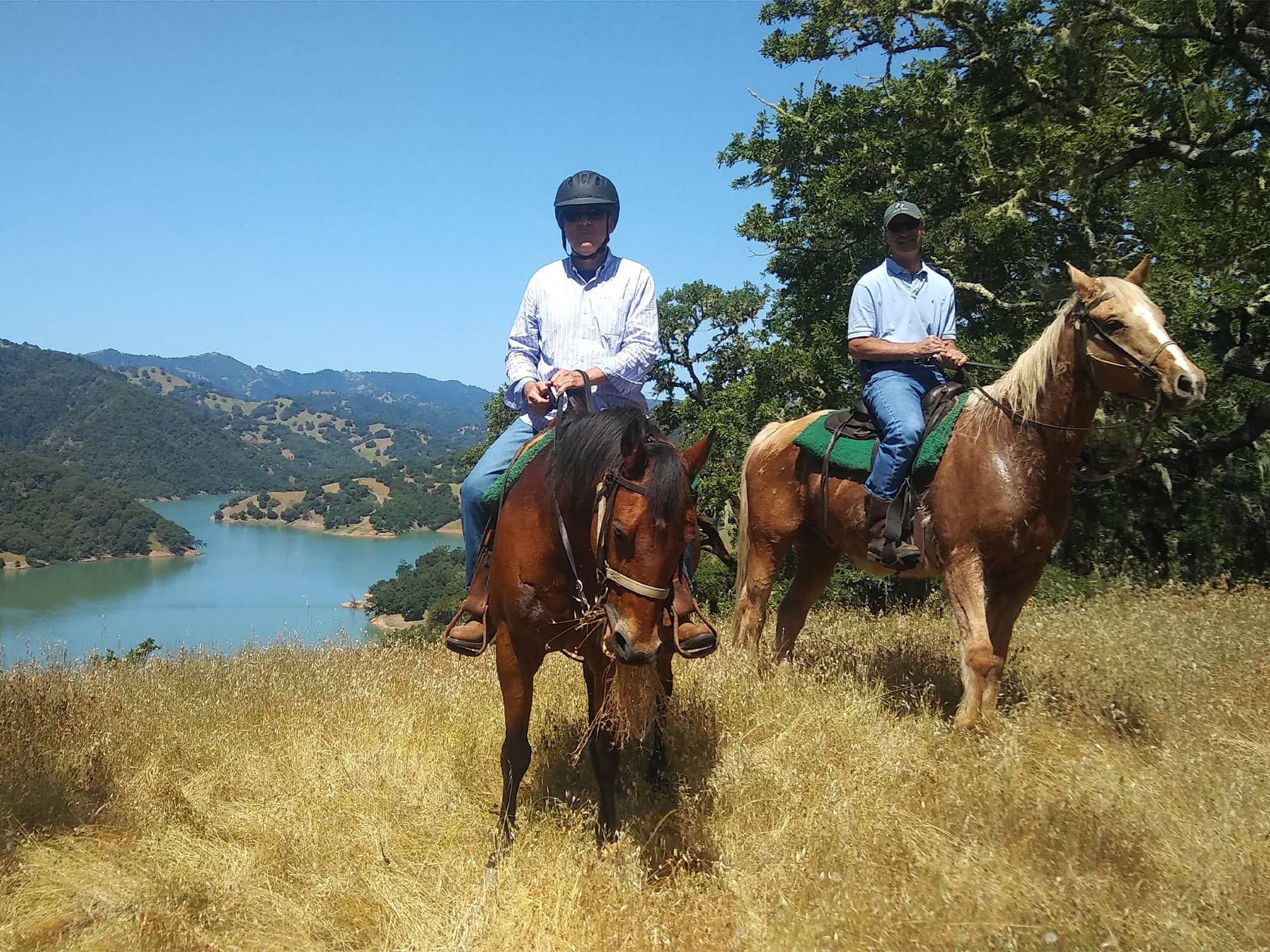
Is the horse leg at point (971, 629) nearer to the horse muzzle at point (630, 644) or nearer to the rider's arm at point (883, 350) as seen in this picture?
the rider's arm at point (883, 350)

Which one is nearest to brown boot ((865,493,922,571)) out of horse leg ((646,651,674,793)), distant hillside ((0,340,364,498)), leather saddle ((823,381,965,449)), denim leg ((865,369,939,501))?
denim leg ((865,369,939,501))

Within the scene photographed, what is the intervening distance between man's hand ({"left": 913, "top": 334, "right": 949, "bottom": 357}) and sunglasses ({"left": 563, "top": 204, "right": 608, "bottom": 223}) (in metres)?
2.21

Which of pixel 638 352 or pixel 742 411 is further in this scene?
pixel 742 411

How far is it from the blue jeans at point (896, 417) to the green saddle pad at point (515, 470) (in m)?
2.28

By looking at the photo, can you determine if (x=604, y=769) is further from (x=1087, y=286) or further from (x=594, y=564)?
(x=1087, y=286)

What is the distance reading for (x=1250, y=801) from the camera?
3389 millimetres

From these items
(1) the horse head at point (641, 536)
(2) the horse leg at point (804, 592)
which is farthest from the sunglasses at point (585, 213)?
(2) the horse leg at point (804, 592)

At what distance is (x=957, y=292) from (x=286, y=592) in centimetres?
7333

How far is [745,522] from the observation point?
21.5ft

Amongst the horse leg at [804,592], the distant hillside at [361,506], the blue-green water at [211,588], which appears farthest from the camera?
the distant hillside at [361,506]

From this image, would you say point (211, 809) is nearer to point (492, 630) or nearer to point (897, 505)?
point (492, 630)

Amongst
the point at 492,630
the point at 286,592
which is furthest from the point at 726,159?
the point at 286,592

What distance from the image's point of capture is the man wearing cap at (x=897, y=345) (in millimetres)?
5199

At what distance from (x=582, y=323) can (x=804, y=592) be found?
3087 millimetres
